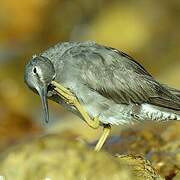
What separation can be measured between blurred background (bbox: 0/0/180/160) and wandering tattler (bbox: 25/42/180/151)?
12.6 m

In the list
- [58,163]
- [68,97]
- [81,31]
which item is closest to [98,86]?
[68,97]

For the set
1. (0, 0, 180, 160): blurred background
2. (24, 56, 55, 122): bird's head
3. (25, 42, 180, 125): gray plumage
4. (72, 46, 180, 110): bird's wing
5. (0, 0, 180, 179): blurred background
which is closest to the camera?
(24, 56, 55, 122): bird's head

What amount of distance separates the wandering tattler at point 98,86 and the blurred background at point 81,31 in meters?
12.6

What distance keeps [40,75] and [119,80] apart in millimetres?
1614

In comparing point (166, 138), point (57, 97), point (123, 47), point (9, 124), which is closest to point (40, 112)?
point (9, 124)

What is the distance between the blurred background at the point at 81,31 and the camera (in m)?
29.3

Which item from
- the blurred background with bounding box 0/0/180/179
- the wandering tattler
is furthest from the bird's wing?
the blurred background with bounding box 0/0/180/179

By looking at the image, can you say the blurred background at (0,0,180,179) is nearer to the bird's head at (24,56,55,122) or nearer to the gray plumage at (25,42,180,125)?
the gray plumage at (25,42,180,125)

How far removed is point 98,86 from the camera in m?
13.3

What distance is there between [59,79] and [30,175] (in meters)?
4.05

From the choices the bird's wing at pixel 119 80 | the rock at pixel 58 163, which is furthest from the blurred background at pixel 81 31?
the rock at pixel 58 163

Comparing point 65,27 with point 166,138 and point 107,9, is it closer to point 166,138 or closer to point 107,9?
point 107,9

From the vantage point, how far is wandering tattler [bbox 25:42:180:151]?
12.9 meters

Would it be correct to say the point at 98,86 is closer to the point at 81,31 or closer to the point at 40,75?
the point at 40,75
